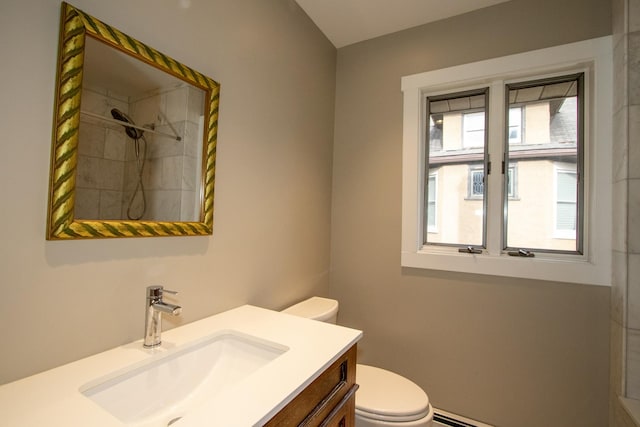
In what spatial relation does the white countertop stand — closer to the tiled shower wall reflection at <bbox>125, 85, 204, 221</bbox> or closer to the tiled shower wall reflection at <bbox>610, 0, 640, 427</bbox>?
the tiled shower wall reflection at <bbox>125, 85, 204, 221</bbox>

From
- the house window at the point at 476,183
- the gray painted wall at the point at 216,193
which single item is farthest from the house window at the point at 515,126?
the gray painted wall at the point at 216,193

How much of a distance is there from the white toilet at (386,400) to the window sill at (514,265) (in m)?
0.65

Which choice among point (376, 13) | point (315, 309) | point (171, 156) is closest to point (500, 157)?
point (376, 13)

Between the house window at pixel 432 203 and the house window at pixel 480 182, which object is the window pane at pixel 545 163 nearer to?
the house window at pixel 480 182

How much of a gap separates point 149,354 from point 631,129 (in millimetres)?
2000

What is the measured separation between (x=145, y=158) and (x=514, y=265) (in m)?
1.78

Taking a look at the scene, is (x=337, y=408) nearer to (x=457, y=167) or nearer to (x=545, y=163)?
(x=457, y=167)

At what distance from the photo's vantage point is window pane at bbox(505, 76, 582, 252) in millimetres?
1591

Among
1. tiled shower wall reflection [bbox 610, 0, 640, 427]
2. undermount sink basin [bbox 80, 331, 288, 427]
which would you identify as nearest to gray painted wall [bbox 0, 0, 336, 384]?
undermount sink basin [bbox 80, 331, 288, 427]

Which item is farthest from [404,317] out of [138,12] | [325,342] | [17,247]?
[138,12]

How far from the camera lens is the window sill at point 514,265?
1436mm

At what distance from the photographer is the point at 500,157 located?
1.68 metres

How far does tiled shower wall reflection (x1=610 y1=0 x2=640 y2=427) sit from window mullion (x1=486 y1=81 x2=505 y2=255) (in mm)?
467

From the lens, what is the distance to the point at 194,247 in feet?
3.66
